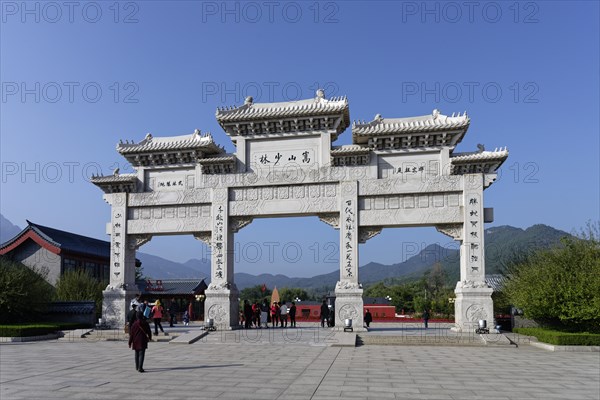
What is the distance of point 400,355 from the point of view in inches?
480

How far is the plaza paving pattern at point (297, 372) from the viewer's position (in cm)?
761

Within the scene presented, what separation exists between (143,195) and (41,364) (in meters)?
9.06

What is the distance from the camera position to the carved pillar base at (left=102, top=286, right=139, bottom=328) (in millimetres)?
18453

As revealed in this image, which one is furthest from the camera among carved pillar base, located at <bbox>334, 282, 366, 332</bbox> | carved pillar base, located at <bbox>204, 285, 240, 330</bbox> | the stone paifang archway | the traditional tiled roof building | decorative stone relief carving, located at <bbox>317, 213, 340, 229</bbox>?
the traditional tiled roof building

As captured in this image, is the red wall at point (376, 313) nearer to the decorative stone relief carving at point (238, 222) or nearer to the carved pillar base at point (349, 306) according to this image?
the carved pillar base at point (349, 306)

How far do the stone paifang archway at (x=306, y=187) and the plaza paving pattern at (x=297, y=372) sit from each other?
137 inches

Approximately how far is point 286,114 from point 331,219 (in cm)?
386

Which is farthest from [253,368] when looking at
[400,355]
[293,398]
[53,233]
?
[53,233]

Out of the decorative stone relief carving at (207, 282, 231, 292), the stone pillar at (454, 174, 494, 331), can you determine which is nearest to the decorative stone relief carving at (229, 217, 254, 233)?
the decorative stone relief carving at (207, 282, 231, 292)

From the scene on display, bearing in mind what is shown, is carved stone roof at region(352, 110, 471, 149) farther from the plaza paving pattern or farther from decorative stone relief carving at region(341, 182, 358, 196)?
the plaza paving pattern

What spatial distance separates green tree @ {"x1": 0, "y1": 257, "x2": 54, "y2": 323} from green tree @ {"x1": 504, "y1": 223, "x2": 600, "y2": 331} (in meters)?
16.2

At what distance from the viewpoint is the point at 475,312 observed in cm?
1611

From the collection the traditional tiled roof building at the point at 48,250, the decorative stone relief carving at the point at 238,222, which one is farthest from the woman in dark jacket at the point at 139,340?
the traditional tiled roof building at the point at 48,250

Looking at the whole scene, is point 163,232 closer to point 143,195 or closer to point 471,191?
point 143,195
